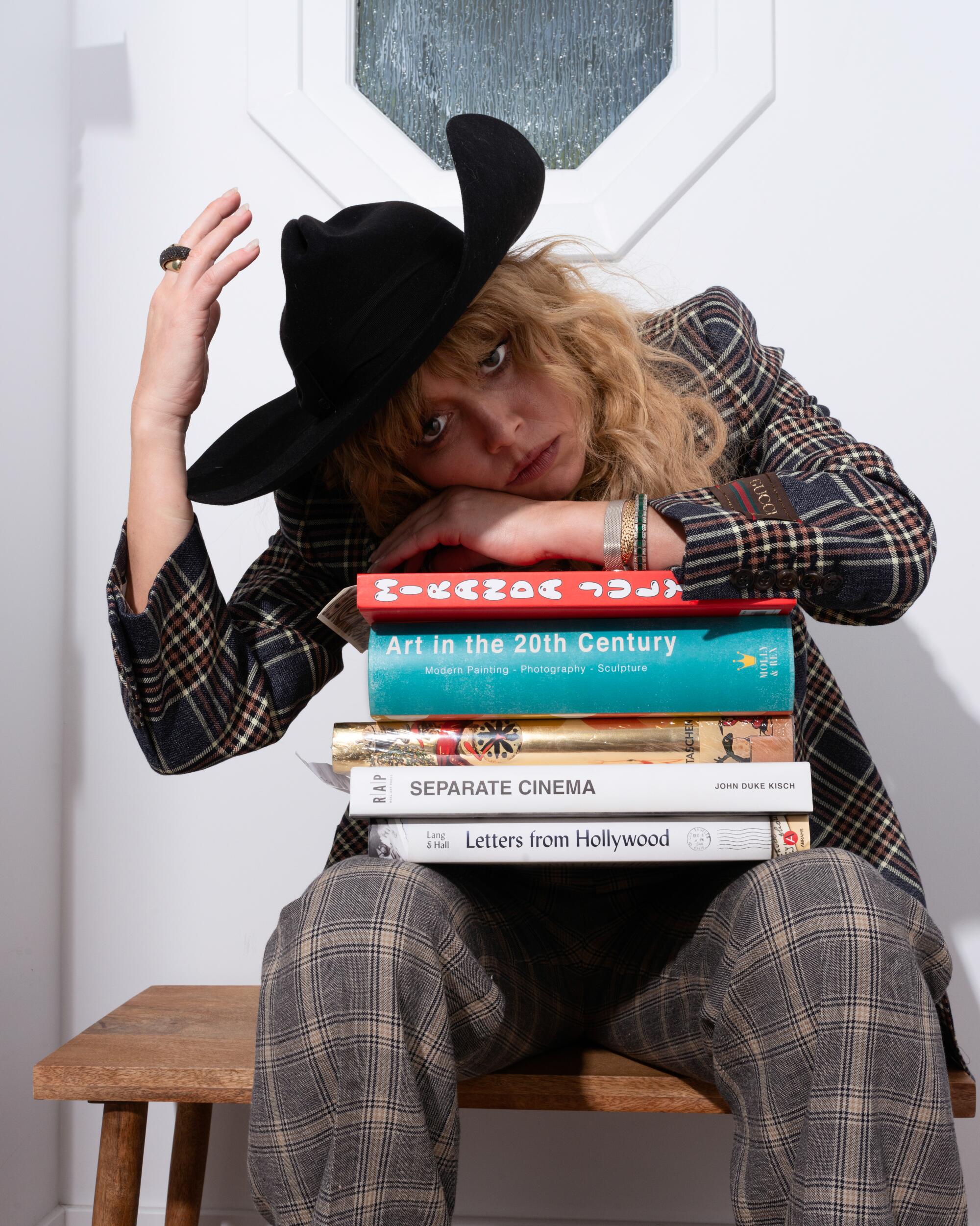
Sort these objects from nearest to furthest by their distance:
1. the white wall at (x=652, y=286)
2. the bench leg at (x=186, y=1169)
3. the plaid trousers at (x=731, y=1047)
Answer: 1. the plaid trousers at (x=731, y=1047)
2. the bench leg at (x=186, y=1169)
3. the white wall at (x=652, y=286)

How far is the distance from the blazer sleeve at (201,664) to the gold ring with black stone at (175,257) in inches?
9.2

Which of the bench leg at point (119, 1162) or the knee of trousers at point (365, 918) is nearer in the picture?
the knee of trousers at point (365, 918)

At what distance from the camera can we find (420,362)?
79 centimetres

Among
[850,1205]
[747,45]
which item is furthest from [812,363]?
[850,1205]

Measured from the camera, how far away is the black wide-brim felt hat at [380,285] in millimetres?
771

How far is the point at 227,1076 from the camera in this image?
35.3 inches

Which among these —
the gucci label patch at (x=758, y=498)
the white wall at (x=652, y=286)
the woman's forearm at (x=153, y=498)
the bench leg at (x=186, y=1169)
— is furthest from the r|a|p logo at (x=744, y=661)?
the bench leg at (x=186, y=1169)

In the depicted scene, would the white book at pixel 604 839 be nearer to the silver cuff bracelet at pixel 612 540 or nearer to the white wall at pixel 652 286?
the silver cuff bracelet at pixel 612 540

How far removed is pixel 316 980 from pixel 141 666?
32 cm

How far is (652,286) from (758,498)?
2.13ft

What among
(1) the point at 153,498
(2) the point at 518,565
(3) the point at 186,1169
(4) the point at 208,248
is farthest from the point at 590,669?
(3) the point at 186,1169

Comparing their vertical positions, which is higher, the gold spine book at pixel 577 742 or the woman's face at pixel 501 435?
the woman's face at pixel 501 435

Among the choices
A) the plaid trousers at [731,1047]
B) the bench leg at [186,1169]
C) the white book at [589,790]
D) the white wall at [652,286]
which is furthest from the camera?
the white wall at [652,286]

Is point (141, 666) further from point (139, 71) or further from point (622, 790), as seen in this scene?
point (139, 71)
